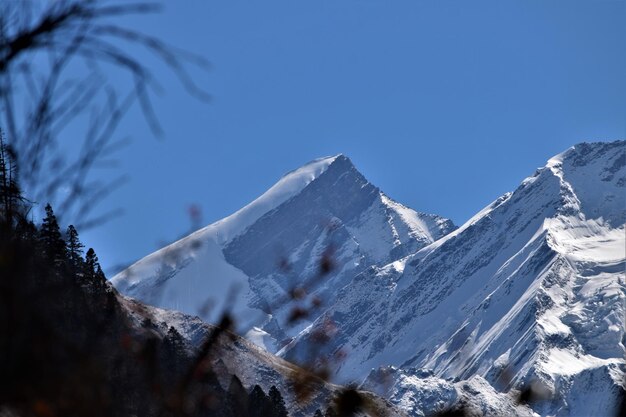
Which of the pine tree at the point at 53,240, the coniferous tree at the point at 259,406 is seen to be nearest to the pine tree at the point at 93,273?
the pine tree at the point at 53,240

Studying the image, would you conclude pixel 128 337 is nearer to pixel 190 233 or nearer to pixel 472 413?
pixel 190 233

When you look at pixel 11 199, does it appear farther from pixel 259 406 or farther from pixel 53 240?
pixel 259 406

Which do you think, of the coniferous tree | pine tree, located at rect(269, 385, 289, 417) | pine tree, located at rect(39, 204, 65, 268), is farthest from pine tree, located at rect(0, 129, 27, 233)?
pine tree, located at rect(269, 385, 289, 417)

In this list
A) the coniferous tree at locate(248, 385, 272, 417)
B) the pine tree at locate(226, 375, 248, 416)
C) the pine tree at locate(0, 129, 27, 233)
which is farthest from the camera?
the coniferous tree at locate(248, 385, 272, 417)

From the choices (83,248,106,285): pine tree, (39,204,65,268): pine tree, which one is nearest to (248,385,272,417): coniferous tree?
(83,248,106,285): pine tree

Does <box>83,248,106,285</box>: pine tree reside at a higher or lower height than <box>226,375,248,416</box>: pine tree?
higher

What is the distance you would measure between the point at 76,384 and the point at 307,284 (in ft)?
4.96

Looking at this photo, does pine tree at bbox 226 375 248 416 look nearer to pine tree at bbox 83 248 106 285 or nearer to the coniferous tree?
pine tree at bbox 83 248 106 285

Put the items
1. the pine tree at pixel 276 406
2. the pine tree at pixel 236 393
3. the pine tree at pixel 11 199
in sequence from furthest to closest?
the pine tree at pixel 276 406 < the pine tree at pixel 236 393 < the pine tree at pixel 11 199

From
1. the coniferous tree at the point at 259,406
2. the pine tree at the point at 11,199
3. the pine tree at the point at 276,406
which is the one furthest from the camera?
the pine tree at the point at 276,406

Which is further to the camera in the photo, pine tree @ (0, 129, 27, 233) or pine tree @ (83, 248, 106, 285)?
pine tree @ (83, 248, 106, 285)

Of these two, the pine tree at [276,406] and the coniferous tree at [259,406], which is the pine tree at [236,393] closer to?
the coniferous tree at [259,406]

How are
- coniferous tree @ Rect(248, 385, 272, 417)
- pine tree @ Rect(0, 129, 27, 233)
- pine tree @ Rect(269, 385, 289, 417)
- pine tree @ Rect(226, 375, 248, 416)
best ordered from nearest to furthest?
pine tree @ Rect(0, 129, 27, 233), pine tree @ Rect(226, 375, 248, 416), coniferous tree @ Rect(248, 385, 272, 417), pine tree @ Rect(269, 385, 289, 417)

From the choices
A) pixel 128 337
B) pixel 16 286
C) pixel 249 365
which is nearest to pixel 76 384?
pixel 16 286
